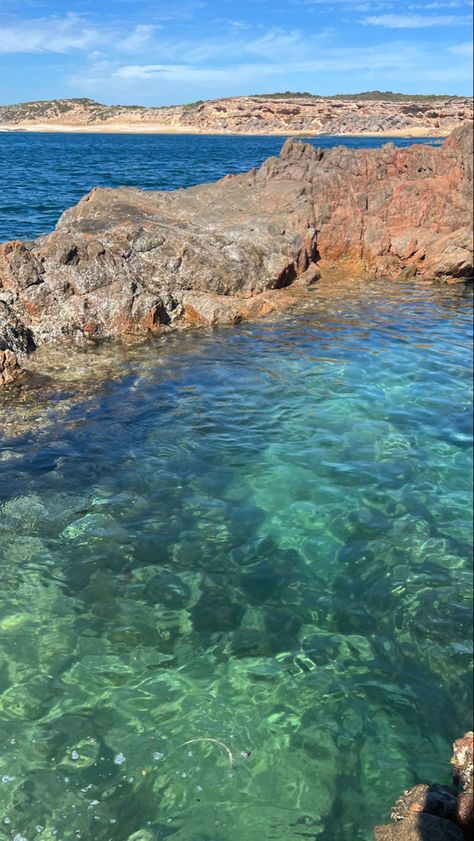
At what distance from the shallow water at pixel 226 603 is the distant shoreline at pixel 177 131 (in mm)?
115554

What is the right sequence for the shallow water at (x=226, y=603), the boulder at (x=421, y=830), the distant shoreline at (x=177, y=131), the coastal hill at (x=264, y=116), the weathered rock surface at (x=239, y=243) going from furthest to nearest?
the coastal hill at (x=264, y=116) → the distant shoreline at (x=177, y=131) → the weathered rock surface at (x=239, y=243) → the shallow water at (x=226, y=603) → the boulder at (x=421, y=830)

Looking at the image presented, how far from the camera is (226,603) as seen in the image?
4859 mm

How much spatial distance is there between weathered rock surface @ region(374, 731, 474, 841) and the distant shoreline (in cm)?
11974

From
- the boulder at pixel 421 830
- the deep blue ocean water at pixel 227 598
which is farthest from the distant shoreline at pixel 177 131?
the boulder at pixel 421 830

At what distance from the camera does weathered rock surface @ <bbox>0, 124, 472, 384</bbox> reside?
10.3 m

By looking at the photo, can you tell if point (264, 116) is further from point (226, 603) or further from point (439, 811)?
point (439, 811)

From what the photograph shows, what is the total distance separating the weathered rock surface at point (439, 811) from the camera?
260 centimetres

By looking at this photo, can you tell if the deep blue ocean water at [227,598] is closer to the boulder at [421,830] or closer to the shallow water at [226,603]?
the shallow water at [226,603]

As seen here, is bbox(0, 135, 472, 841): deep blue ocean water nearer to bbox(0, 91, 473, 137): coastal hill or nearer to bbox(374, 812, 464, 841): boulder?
bbox(374, 812, 464, 841): boulder

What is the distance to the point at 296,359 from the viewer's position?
980 centimetres

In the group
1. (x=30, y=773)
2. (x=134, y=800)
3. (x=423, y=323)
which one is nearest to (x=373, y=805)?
(x=134, y=800)

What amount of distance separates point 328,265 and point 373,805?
41.5ft

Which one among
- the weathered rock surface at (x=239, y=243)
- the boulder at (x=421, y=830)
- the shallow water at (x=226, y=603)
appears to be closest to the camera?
the boulder at (x=421, y=830)

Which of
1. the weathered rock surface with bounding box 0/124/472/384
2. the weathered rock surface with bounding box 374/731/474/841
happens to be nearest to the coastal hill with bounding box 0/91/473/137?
the weathered rock surface with bounding box 0/124/472/384
